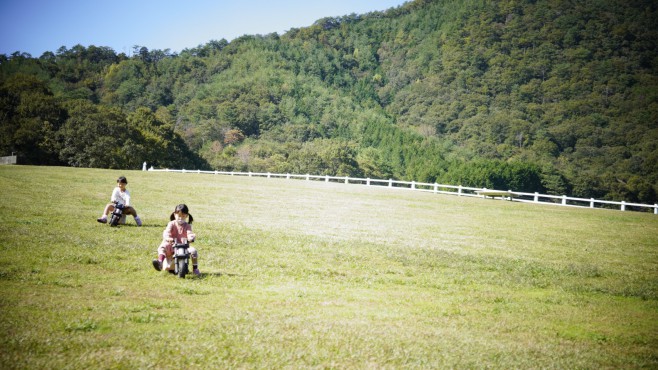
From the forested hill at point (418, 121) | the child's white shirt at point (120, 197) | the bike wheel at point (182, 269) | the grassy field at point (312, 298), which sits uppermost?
the forested hill at point (418, 121)

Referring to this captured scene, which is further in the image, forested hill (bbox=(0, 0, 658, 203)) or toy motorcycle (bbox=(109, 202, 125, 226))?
forested hill (bbox=(0, 0, 658, 203))

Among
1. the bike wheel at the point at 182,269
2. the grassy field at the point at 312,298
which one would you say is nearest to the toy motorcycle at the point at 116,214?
the grassy field at the point at 312,298

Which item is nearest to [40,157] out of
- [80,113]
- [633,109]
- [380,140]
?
[80,113]

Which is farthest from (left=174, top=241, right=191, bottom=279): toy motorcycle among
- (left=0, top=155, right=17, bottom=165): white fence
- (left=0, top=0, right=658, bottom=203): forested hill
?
(left=0, top=0, right=658, bottom=203): forested hill

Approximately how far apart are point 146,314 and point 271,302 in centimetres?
246

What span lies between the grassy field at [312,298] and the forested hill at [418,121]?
76308 millimetres

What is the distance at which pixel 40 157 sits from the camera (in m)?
86.0

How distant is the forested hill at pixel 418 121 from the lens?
92625mm

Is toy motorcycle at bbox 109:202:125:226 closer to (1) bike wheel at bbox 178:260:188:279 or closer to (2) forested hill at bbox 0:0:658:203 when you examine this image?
(1) bike wheel at bbox 178:260:188:279

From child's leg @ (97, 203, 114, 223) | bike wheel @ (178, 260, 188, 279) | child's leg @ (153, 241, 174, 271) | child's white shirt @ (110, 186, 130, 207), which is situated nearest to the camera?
bike wheel @ (178, 260, 188, 279)

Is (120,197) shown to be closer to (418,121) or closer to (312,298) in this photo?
(312,298)

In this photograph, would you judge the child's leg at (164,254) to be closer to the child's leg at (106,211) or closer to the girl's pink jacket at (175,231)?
the girl's pink jacket at (175,231)

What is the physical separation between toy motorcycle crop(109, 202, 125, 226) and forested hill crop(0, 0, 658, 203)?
239ft

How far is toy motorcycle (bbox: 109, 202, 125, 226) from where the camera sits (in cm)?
1881
